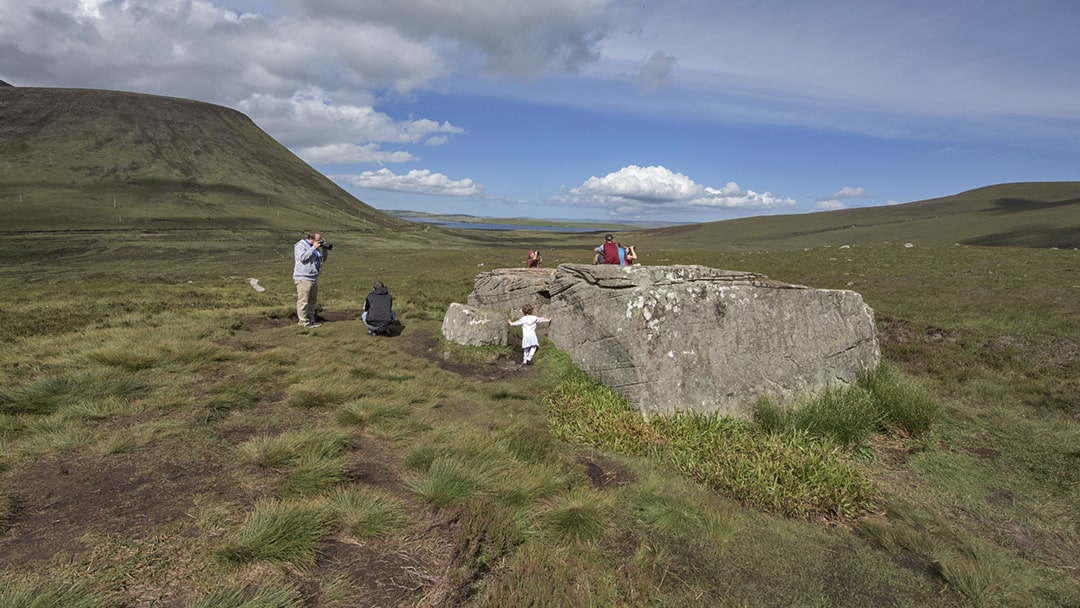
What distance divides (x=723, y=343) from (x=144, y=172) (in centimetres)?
18251

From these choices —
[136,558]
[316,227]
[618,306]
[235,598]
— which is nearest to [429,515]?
[235,598]

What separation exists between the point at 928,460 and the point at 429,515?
779 centimetres

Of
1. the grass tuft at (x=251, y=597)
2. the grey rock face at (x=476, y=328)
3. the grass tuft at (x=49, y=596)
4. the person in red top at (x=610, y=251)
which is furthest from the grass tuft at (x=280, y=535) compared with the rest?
the person in red top at (x=610, y=251)

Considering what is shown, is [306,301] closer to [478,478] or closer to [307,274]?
[307,274]

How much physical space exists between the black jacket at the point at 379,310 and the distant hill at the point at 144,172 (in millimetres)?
104215

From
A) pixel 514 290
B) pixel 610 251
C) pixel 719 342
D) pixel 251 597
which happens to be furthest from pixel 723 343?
pixel 514 290

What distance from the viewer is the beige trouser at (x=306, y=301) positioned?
14899 millimetres

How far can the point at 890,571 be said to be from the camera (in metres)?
4.95

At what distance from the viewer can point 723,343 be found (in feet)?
29.4

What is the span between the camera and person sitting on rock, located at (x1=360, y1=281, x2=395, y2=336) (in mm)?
14539

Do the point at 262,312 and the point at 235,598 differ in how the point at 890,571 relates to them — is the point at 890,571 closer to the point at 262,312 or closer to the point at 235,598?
the point at 235,598

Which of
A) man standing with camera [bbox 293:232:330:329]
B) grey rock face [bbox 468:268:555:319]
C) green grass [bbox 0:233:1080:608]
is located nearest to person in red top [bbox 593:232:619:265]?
grey rock face [bbox 468:268:555:319]

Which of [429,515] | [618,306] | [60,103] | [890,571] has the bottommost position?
[890,571]

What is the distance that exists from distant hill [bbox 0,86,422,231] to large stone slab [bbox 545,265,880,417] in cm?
11319
